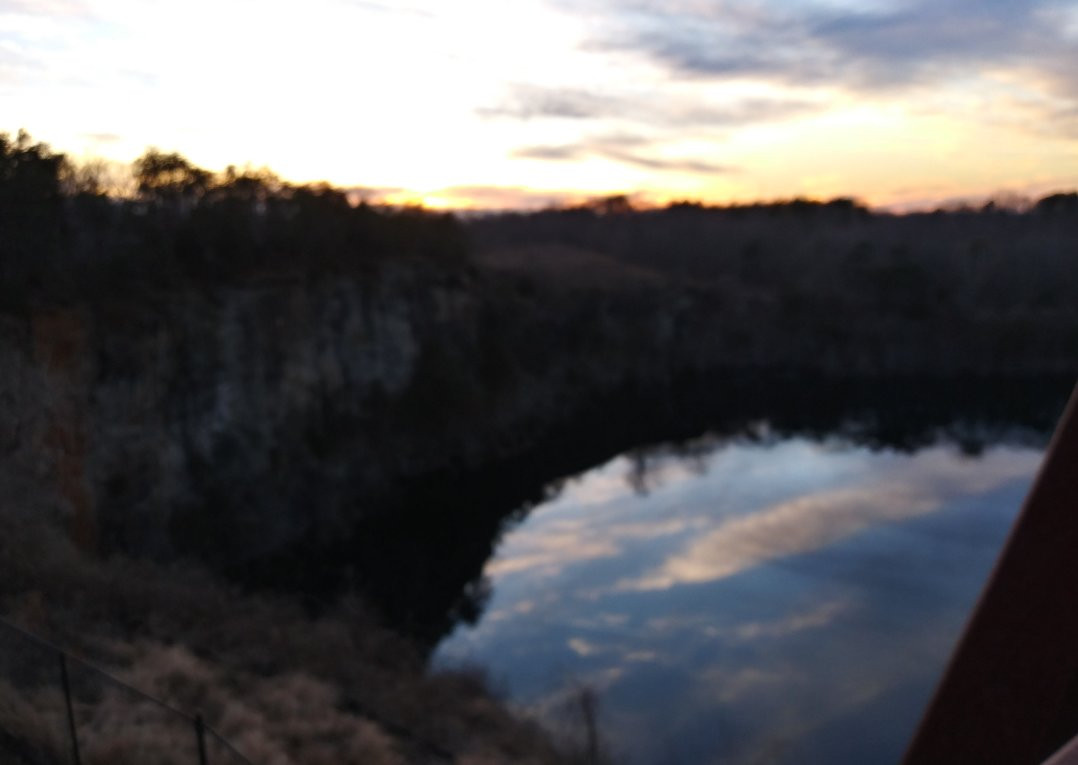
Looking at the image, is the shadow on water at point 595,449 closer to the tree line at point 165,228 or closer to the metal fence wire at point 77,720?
the tree line at point 165,228

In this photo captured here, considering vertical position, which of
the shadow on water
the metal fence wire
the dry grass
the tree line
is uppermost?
the tree line

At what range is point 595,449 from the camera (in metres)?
37.2

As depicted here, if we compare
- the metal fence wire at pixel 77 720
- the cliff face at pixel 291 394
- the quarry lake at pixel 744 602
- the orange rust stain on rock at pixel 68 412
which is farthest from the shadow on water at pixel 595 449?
the metal fence wire at pixel 77 720

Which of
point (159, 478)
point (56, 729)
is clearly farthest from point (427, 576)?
point (56, 729)

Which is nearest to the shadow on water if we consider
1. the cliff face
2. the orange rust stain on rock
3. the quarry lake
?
the cliff face

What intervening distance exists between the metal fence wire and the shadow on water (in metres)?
11.2

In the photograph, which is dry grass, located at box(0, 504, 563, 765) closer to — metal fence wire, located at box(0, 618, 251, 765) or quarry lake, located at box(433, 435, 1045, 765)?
metal fence wire, located at box(0, 618, 251, 765)

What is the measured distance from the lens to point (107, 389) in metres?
21.3

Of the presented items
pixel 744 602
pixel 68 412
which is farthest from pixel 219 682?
pixel 744 602

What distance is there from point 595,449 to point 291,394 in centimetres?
1290

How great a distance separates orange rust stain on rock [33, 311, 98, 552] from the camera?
752 inches

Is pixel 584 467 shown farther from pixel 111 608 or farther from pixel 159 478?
pixel 111 608

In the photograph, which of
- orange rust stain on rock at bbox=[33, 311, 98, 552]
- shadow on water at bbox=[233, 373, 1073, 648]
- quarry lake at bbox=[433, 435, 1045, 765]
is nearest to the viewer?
quarry lake at bbox=[433, 435, 1045, 765]

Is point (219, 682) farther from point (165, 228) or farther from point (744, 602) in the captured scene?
point (165, 228)
